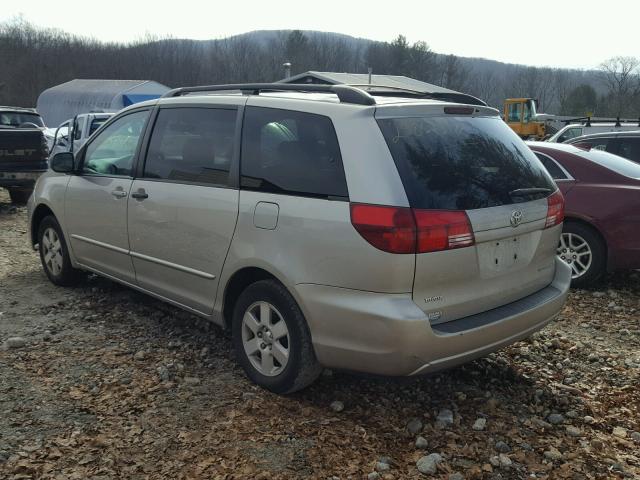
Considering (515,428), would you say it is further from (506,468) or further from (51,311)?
(51,311)

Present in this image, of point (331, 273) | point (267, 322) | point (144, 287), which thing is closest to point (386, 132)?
point (331, 273)

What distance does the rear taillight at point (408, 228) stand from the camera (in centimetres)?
288

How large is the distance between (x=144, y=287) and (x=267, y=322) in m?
1.44

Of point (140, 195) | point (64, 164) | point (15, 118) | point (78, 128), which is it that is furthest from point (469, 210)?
point (78, 128)

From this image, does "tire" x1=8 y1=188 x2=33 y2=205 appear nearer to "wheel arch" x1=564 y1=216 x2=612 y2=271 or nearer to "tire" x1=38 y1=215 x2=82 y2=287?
"tire" x1=38 y1=215 x2=82 y2=287

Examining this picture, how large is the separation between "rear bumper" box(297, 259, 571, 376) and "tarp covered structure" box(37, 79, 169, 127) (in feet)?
113

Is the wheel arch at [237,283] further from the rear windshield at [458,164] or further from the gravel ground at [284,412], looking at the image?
the rear windshield at [458,164]

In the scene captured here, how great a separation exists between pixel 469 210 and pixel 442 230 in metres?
0.23

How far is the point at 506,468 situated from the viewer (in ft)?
9.64

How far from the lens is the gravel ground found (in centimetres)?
294

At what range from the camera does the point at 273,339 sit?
349 centimetres

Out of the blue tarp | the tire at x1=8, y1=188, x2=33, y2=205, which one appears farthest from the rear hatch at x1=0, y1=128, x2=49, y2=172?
the blue tarp

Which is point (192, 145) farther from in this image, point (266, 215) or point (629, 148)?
point (629, 148)

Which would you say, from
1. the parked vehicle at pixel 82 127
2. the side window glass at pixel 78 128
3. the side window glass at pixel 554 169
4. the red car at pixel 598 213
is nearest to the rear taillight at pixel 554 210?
the red car at pixel 598 213
